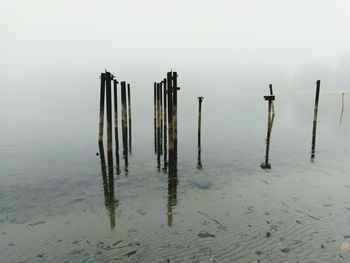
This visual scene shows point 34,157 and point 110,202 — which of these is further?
point 34,157

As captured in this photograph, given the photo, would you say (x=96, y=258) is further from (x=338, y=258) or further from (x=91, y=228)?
(x=338, y=258)

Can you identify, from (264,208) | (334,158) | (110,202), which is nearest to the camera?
(264,208)

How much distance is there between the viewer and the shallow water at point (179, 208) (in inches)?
284

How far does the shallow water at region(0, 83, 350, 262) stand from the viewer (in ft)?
23.7

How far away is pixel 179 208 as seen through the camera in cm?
977

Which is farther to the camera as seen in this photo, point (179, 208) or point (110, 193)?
point (110, 193)

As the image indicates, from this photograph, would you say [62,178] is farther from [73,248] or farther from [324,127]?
[324,127]

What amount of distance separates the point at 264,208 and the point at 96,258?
5.34 metres

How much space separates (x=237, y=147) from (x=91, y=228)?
1330cm

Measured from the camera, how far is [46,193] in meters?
11.3

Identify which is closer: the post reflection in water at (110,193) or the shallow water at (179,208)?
the shallow water at (179,208)

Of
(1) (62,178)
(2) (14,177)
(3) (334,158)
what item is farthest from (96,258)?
(3) (334,158)

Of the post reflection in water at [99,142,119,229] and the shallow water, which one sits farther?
the post reflection in water at [99,142,119,229]

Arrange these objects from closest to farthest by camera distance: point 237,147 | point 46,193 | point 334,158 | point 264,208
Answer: point 264,208, point 46,193, point 334,158, point 237,147
